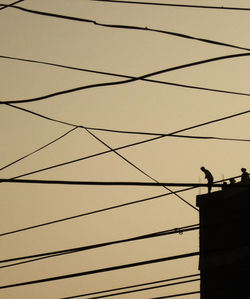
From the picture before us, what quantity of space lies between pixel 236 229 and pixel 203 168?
7280 mm

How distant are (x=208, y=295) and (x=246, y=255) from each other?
117 inches

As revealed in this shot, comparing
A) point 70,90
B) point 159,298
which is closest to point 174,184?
point 70,90

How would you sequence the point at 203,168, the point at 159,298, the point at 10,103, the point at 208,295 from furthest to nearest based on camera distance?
the point at 208,295 < the point at 203,168 < the point at 159,298 < the point at 10,103

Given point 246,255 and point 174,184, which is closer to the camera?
point 174,184

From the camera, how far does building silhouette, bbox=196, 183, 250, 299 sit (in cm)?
2284

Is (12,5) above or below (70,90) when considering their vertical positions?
above

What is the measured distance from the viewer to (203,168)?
17.5 metres

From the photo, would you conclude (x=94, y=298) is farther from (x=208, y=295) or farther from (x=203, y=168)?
(x=208, y=295)

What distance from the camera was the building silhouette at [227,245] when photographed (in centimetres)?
2284

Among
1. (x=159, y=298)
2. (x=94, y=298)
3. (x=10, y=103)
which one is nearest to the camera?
(x=10, y=103)

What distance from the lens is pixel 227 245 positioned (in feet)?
78.5

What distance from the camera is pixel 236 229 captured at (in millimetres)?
23797

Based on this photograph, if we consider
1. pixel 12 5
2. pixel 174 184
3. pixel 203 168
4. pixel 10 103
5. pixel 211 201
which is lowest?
pixel 174 184

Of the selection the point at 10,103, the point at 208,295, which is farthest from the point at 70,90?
the point at 208,295
